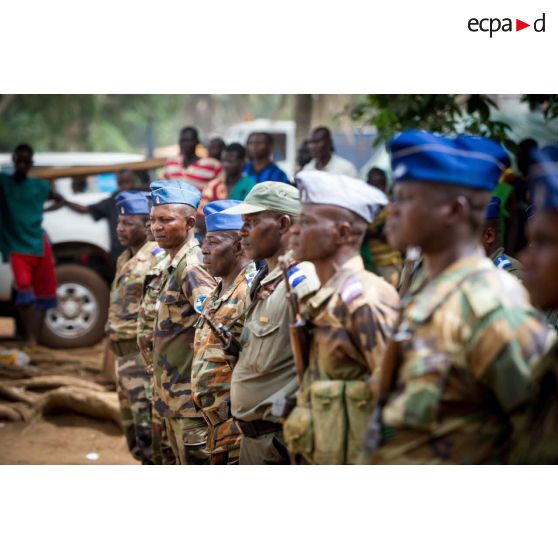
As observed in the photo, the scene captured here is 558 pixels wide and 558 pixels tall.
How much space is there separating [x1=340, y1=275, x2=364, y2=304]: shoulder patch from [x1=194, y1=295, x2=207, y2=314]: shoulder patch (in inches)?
72.4

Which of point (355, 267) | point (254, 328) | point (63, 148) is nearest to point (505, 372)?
point (355, 267)

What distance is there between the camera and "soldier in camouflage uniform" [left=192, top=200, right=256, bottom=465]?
4582mm

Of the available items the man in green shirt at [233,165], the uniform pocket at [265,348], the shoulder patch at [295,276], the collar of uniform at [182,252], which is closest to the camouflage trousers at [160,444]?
the collar of uniform at [182,252]

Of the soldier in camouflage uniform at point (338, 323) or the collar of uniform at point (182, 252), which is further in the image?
the collar of uniform at point (182, 252)

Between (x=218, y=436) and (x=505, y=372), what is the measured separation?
254cm

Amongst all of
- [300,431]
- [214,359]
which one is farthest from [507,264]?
[300,431]

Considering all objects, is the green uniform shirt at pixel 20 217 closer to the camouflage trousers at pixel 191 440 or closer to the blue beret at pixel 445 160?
the camouflage trousers at pixel 191 440

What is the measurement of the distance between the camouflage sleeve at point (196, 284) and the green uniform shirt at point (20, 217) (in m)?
5.08

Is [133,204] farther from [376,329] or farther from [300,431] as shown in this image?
[376,329]

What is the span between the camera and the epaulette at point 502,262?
4.83 metres

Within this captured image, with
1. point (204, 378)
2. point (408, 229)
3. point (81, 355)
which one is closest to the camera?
point (408, 229)

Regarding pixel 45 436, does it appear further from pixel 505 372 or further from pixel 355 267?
pixel 505 372

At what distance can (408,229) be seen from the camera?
2.65 metres
